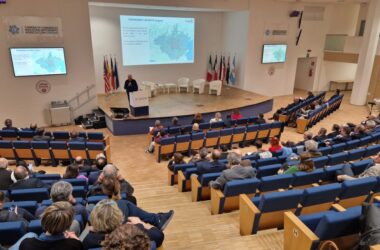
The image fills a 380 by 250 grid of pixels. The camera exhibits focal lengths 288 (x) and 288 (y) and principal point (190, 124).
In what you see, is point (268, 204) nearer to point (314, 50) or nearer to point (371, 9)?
point (371, 9)

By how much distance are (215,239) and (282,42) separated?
1345 centimetres

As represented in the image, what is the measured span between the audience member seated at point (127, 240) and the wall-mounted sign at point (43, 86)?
972 cm

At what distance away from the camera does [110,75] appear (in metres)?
12.6

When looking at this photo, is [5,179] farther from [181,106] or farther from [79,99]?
[181,106]

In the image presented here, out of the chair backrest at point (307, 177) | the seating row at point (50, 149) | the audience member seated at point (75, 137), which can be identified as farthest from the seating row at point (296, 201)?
the audience member seated at point (75, 137)

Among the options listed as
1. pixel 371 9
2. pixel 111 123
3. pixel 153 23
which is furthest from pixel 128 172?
pixel 371 9

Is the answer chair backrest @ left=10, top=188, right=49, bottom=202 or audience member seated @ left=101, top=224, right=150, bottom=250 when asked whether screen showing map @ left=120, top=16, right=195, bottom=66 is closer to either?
chair backrest @ left=10, top=188, right=49, bottom=202

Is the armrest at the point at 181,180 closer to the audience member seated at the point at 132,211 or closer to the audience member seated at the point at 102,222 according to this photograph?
the audience member seated at the point at 132,211

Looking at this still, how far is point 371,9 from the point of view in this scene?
12867mm

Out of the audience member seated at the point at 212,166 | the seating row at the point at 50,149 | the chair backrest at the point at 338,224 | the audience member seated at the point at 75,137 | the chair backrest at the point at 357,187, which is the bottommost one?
the seating row at the point at 50,149

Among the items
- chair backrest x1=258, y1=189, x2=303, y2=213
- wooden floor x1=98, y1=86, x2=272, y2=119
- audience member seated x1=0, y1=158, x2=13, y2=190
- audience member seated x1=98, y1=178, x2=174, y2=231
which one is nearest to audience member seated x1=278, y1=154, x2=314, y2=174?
chair backrest x1=258, y1=189, x2=303, y2=213

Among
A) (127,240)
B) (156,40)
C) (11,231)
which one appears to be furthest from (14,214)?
(156,40)

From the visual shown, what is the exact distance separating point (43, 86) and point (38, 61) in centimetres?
87

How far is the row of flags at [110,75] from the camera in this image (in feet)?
41.1
